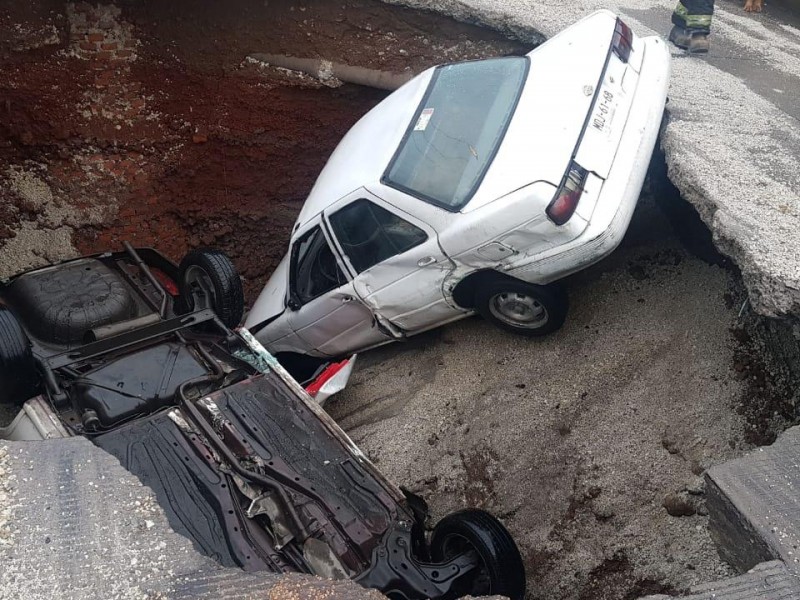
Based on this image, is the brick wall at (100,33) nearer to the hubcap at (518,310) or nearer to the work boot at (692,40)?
the hubcap at (518,310)

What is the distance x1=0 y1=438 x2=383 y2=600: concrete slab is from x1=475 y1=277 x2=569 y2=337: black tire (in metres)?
2.75

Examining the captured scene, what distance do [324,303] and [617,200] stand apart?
98.6 inches

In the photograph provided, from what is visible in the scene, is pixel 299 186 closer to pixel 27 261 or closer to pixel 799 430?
pixel 27 261

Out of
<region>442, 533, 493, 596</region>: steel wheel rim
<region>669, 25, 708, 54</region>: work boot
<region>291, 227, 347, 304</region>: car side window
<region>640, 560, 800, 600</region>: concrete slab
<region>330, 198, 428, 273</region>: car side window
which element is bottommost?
<region>442, 533, 493, 596</region>: steel wheel rim

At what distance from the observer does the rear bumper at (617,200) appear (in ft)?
16.4

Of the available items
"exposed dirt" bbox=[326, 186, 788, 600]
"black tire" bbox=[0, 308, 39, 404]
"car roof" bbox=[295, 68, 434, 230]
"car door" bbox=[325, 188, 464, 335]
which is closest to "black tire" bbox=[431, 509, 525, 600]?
"exposed dirt" bbox=[326, 186, 788, 600]

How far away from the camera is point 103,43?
7.69m

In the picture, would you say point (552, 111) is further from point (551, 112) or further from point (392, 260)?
point (392, 260)

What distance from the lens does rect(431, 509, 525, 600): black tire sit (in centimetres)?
427

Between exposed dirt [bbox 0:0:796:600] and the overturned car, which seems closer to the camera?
the overturned car

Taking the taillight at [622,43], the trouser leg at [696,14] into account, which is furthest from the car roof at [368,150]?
the trouser leg at [696,14]

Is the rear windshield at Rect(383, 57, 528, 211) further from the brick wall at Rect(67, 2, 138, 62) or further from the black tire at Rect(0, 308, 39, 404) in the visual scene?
the brick wall at Rect(67, 2, 138, 62)

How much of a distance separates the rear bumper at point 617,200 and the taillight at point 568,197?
15 centimetres

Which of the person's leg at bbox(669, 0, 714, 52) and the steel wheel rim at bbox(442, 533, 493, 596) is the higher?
the person's leg at bbox(669, 0, 714, 52)
